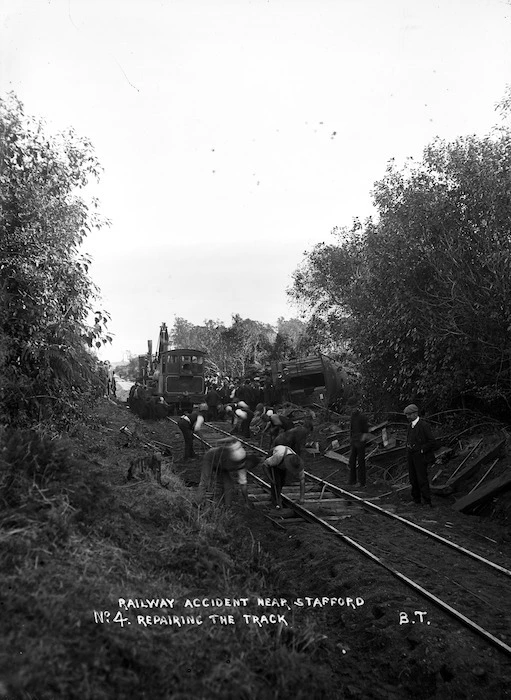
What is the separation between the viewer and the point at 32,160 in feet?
28.3

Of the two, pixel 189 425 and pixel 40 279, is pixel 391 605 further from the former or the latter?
pixel 189 425

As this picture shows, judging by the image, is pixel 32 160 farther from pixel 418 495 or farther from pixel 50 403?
pixel 418 495

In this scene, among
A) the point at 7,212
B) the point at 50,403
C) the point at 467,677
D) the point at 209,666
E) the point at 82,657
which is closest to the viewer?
the point at 82,657

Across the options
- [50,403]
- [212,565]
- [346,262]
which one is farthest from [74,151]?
[346,262]

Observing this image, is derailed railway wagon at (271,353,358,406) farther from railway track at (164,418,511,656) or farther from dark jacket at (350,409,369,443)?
railway track at (164,418,511,656)

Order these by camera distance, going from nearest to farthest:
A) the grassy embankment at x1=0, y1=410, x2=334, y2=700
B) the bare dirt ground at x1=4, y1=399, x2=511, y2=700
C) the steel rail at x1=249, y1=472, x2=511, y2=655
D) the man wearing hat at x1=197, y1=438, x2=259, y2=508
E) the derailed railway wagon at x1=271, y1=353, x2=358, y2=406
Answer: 1. the grassy embankment at x1=0, y1=410, x2=334, y2=700
2. the bare dirt ground at x1=4, y1=399, x2=511, y2=700
3. the steel rail at x1=249, y1=472, x2=511, y2=655
4. the man wearing hat at x1=197, y1=438, x2=259, y2=508
5. the derailed railway wagon at x1=271, y1=353, x2=358, y2=406

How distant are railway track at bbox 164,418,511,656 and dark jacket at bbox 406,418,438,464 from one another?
1261 millimetres

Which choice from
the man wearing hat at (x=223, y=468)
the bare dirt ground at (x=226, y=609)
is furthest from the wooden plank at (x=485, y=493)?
the man wearing hat at (x=223, y=468)

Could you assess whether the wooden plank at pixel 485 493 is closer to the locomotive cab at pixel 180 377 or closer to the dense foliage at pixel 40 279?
the dense foliage at pixel 40 279

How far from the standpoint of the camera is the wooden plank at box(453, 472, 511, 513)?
30.1ft

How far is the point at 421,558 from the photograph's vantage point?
22.9 feet

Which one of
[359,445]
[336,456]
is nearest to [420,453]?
[359,445]

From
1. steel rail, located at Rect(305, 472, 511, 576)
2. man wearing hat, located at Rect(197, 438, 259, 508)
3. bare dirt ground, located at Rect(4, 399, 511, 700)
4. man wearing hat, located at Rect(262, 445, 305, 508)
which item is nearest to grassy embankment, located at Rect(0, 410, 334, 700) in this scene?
bare dirt ground, located at Rect(4, 399, 511, 700)

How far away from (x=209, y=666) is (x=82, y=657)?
0.84 meters
